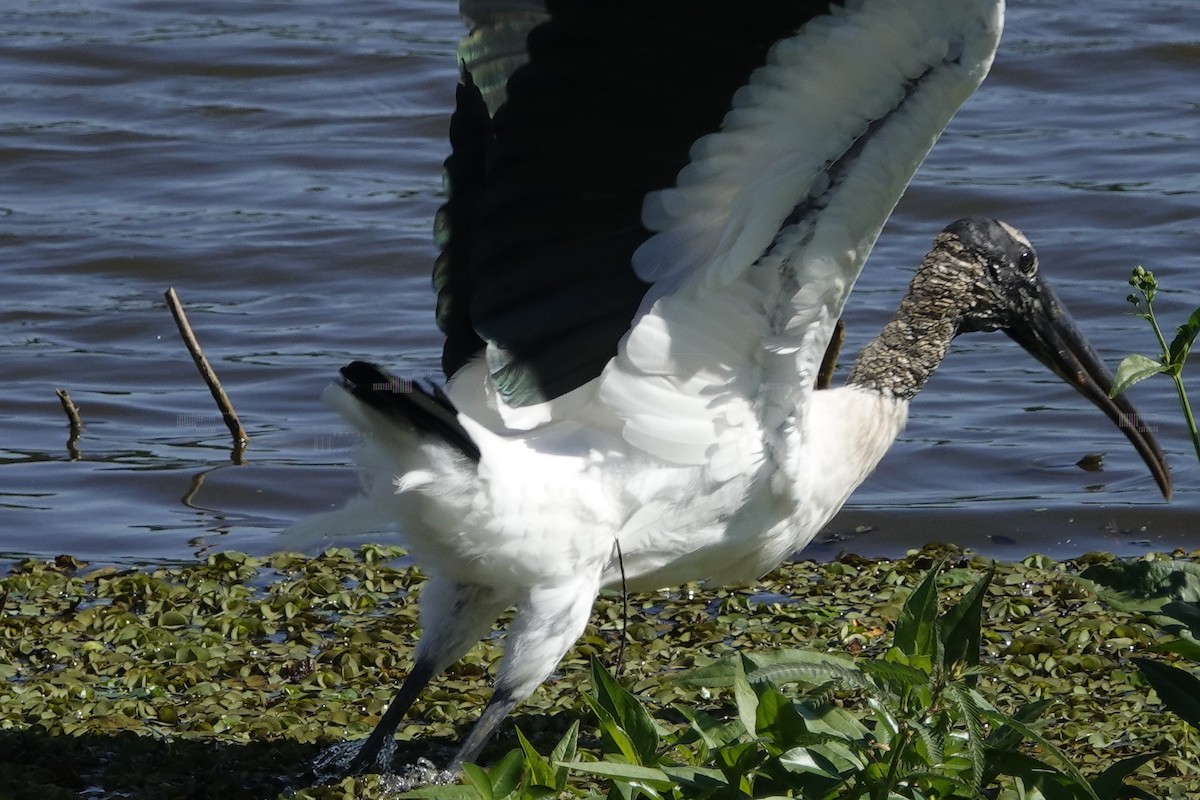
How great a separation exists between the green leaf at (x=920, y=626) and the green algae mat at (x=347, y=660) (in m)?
0.76

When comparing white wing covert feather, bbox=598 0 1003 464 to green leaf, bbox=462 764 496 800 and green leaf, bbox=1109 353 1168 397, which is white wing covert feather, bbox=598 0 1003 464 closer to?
green leaf, bbox=1109 353 1168 397

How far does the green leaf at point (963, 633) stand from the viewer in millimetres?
2859

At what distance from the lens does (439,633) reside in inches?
159

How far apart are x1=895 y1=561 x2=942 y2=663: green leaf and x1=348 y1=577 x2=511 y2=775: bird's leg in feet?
4.12

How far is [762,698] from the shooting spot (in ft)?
9.52

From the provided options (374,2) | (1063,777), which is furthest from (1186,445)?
(374,2)

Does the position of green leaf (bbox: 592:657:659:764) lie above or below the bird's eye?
below

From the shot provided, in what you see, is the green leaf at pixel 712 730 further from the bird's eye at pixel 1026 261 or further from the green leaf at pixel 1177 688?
the bird's eye at pixel 1026 261

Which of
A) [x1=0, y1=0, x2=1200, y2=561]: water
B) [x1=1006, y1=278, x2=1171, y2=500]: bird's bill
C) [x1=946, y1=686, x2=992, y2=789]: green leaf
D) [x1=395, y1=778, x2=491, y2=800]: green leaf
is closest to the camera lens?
[x1=946, y1=686, x2=992, y2=789]: green leaf

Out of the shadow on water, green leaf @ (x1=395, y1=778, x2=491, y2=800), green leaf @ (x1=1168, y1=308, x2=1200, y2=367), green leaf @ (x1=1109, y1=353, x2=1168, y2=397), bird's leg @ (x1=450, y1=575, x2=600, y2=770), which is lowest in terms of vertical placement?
the shadow on water

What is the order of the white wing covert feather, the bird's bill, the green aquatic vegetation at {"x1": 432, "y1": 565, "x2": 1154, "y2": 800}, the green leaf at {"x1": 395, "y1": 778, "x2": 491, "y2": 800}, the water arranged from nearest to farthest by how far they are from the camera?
the green aquatic vegetation at {"x1": 432, "y1": 565, "x2": 1154, "y2": 800}
the green leaf at {"x1": 395, "y1": 778, "x2": 491, "y2": 800}
the white wing covert feather
the bird's bill
the water

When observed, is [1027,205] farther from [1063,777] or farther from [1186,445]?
[1063,777]

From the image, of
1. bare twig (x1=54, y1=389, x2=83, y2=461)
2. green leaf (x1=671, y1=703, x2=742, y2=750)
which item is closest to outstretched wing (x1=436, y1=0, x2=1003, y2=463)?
green leaf (x1=671, y1=703, x2=742, y2=750)

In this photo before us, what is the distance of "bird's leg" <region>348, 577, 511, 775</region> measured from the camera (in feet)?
13.0
